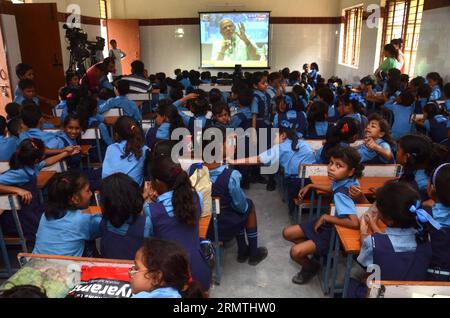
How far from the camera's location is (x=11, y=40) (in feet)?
20.6

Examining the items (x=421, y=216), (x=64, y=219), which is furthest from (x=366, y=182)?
(x=64, y=219)

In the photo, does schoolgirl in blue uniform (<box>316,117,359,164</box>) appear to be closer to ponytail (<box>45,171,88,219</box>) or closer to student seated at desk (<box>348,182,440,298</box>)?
student seated at desk (<box>348,182,440,298</box>)

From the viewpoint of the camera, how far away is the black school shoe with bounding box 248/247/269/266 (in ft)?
9.28

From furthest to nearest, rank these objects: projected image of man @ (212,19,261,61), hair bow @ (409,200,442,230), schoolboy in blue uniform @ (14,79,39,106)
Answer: projected image of man @ (212,19,261,61)
schoolboy in blue uniform @ (14,79,39,106)
hair bow @ (409,200,442,230)

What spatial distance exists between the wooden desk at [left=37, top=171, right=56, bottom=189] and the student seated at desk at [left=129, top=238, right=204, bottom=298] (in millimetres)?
1720

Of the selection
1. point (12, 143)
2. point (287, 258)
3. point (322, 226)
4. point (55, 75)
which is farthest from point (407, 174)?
point (55, 75)

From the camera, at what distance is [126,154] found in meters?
2.83

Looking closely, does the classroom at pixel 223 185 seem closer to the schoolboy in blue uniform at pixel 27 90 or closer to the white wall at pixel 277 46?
the schoolboy in blue uniform at pixel 27 90

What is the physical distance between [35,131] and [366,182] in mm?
2817

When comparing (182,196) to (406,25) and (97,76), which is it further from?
(406,25)

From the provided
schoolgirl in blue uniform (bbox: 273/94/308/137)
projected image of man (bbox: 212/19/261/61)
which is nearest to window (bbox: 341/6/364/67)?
projected image of man (bbox: 212/19/261/61)

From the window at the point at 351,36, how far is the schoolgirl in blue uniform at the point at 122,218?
8.39 meters

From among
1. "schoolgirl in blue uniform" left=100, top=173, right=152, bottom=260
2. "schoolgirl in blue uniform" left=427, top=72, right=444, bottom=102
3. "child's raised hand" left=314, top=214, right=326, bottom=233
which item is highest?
"schoolgirl in blue uniform" left=427, top=72, right=444, bottom=102

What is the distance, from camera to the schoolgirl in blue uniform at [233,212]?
2.53 m
